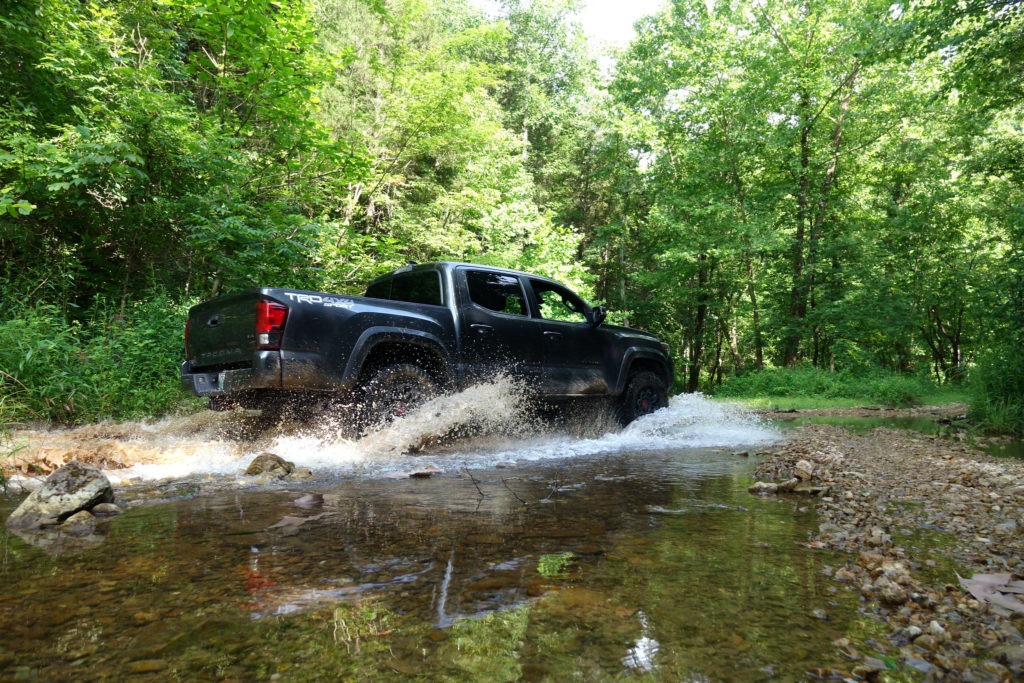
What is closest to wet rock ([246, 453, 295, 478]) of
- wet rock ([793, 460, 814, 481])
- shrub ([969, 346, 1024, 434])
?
wet rock ([793, 460, 814, 481])

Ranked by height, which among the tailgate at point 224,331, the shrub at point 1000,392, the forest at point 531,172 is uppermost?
the forest at point 531,172

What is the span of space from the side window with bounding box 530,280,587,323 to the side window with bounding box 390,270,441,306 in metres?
1.39

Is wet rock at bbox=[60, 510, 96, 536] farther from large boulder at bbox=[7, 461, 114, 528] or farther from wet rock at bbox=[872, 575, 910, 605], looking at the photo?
wet rock at bbox=[872, 575, 910, 605]

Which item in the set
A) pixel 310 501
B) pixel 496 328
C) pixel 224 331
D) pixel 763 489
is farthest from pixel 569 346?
pixel 310 501

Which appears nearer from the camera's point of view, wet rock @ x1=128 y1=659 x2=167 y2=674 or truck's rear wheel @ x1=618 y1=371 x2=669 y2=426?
wet rock @ x1=128 y1=659 x2=167 y2=674

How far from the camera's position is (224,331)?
500cm

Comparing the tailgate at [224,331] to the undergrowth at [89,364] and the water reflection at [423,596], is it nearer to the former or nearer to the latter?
the undergrowth at [89,364]

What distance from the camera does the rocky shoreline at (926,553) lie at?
147cm

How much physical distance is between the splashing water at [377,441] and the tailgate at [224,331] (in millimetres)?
824

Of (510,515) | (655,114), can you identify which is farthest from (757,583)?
(655,114)

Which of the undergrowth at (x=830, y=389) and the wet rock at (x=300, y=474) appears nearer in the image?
the wet rock at (x=300, y=474)

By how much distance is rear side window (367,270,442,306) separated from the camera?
6.07m

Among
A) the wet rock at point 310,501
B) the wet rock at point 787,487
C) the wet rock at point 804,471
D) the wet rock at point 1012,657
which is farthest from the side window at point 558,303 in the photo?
the wet rock at point 1012,657

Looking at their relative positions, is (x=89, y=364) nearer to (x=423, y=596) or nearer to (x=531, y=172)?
(x=423, y=596)
